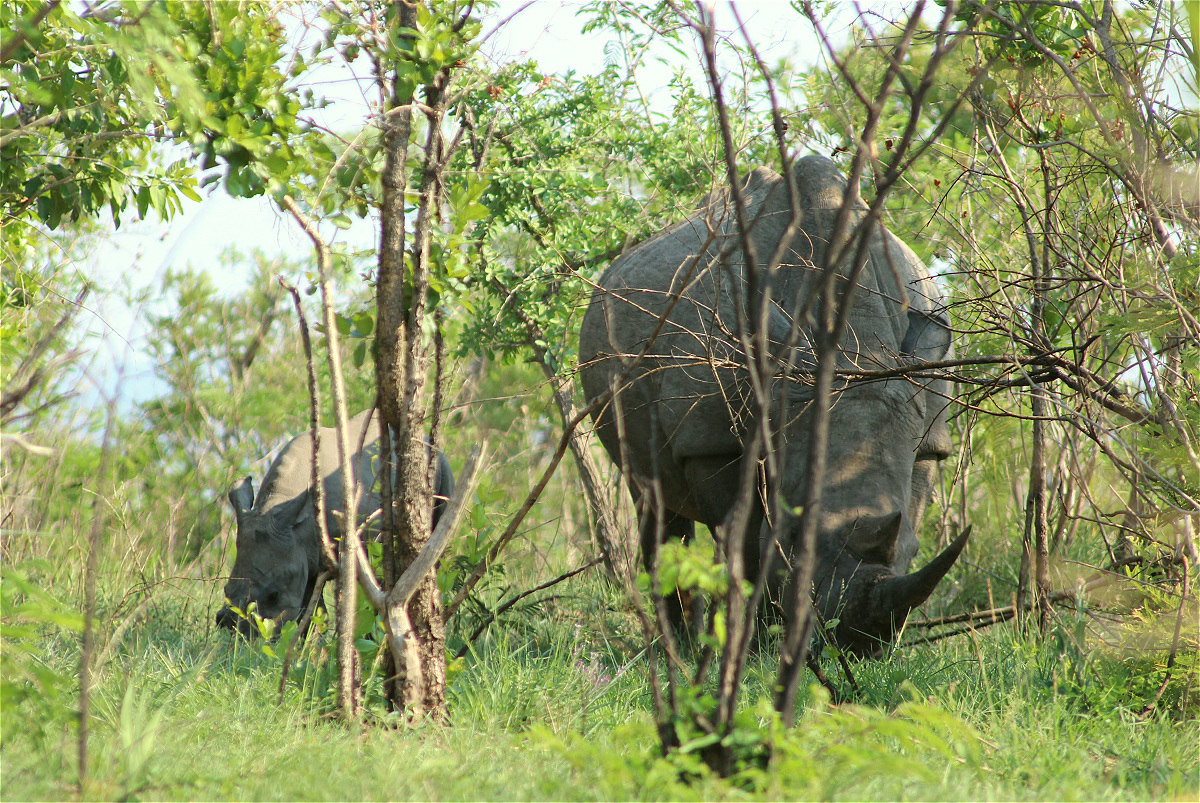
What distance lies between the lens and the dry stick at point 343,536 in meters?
3.27

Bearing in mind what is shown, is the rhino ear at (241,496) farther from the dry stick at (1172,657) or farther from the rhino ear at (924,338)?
the dry stick at (1172,657)

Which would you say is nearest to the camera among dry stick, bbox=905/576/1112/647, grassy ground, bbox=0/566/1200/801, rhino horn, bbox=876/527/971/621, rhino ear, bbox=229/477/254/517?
grassy ground, bbox=0/566/1200/801

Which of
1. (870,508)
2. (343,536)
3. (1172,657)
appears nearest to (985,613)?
(870,508)

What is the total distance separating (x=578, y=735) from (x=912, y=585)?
169 cm

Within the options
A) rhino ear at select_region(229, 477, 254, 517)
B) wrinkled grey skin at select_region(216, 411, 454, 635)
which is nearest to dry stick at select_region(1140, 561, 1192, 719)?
wrinkled grey skin at select_region(216, 411, 454, 635)

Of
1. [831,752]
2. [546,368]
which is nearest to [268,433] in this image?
[546,368]

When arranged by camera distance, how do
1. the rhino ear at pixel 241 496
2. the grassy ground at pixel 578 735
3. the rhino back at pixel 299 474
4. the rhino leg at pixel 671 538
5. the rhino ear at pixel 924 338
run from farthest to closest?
the rhino back at pixel 299 474
the rhino ear at pixel 241 496
the rhino leg at pixel 671 538
the rhino ear at pixel 924 338
the grassy ground at pixel 578 735

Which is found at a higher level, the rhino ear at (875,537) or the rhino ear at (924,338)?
the rhino ear at (924,338)

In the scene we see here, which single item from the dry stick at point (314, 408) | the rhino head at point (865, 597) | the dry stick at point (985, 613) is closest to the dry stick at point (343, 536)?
the dry stick at point (314, 408)

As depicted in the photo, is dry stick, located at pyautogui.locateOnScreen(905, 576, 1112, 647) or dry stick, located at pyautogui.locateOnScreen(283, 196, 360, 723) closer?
dry stick, located at pyautogui.locateOnScreen(283, 196, 360, 723)

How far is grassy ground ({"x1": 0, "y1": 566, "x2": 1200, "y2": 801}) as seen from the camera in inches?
97.0

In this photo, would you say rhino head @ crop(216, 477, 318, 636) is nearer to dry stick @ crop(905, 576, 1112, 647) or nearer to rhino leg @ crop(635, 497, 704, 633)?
rhino leg @ crop(635, 497, 704, 633)

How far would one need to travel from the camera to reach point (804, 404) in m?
4.91

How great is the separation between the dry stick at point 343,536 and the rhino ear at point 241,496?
290cm
